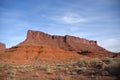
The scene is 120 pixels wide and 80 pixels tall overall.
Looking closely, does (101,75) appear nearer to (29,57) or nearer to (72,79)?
(72,79)

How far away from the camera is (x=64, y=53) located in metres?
75.5

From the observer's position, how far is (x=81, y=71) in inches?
588

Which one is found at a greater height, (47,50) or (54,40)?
(54,40)

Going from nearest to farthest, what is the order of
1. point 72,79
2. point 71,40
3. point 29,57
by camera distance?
point 72,79
point 29,57
point 71,40

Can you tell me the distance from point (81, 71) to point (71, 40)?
10529 centimetres

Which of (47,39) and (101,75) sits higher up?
(47,39)

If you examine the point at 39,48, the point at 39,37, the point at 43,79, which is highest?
the point at 39,37

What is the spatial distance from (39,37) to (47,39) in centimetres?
584

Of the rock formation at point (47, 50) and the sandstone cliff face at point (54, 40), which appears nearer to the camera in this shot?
the rock formation at point (47, 50)

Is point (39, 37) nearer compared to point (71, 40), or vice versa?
point (39, 37)

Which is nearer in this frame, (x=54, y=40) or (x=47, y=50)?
(x=47, y=50)

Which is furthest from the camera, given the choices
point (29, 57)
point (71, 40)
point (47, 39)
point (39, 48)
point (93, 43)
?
point (93, 43)

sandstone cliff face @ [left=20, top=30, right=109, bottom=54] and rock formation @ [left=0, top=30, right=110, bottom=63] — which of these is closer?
rock formation @ [left=0, top=30, right=110, bottom=63]

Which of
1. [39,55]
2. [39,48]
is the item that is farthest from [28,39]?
[39,55]
